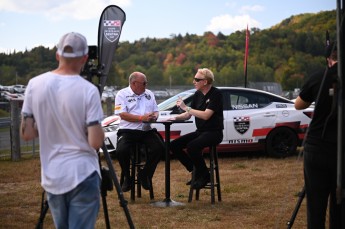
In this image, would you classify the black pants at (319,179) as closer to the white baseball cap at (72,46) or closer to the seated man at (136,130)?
the white baseball cap at (72,46)

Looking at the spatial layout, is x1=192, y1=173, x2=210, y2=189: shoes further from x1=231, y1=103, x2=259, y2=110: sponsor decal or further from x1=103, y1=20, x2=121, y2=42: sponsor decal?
x1=231, y1=103, x2=259, y2=110: sponsor decal

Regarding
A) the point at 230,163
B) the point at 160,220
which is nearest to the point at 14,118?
the point at 230,163

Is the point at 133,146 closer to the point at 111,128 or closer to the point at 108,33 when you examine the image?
the point at 108,33

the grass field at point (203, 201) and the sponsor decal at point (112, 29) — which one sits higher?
the sponsor decal at point (112, 29)

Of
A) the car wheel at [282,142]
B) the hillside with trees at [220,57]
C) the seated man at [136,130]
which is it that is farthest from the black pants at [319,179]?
the hillside with trees at [220,57]

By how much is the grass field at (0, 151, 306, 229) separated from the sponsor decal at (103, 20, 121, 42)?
207 centimetres

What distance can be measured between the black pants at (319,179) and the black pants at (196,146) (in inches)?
122

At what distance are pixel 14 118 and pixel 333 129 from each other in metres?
9.50

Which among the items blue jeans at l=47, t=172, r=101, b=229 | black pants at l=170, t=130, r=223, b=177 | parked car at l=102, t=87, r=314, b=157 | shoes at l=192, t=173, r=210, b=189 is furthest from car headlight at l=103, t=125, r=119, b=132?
blue jeans at l=47, t=172, r=101, b=229

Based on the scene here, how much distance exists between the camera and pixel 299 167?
36.9 feet

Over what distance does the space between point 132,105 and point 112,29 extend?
2.09m

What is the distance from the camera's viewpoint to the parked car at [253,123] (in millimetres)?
11648

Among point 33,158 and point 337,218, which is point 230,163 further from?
point 337,218

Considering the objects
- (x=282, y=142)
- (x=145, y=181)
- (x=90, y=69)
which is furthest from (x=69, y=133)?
(x=282, y=142)
